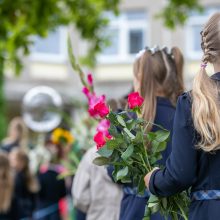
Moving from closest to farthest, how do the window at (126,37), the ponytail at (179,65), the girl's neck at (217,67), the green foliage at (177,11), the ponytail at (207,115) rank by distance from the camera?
the ponytail at (207,115), the girl's neck at (217,67), the ponytail at (179,65), the green foliage at (177,11), the window at (126,37)

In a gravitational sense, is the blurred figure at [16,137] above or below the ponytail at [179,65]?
below

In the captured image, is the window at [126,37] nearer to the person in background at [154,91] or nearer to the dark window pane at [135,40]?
the dark window pane at [135,40]

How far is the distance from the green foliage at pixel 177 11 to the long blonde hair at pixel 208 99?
7573 mm

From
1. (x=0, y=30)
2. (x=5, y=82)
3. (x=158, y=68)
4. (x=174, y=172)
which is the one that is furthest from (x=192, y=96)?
(x=5, y=82)

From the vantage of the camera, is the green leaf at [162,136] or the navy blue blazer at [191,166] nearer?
the navy blue blazer at [191,166]

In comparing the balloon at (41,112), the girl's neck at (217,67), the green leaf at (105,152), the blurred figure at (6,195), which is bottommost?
the balloon at (41,112)

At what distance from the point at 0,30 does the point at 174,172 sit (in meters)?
6.21

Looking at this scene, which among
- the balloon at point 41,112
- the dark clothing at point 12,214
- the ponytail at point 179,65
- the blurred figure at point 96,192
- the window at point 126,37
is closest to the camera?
Answer: the ponytail at point 179,65

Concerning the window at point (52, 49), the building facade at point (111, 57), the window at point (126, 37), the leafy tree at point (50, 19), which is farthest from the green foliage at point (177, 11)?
the window at point (52, 49)

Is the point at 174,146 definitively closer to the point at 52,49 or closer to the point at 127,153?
the point at 127,153

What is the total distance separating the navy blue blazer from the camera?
3.21m

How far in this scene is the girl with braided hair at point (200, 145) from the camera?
317cm

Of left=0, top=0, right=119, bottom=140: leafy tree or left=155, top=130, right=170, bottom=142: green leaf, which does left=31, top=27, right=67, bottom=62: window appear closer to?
left=0, top=0, right=119, bottom=140: leafy tree

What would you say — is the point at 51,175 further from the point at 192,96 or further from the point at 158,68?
the point at 192,96
